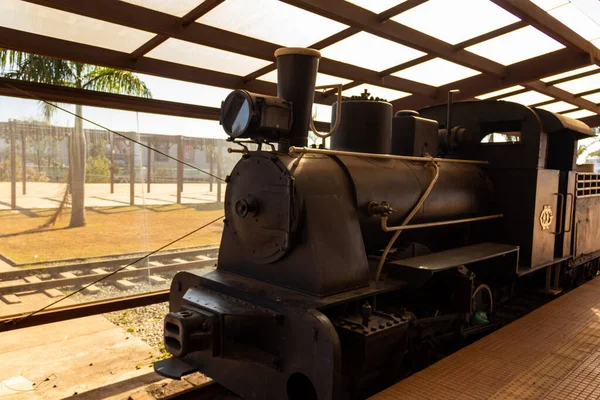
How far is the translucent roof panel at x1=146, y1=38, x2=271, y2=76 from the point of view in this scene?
477cm

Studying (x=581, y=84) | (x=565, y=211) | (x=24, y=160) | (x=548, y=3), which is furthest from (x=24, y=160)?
(x=581, y=84)

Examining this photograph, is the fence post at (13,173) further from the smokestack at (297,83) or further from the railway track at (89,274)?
the smokestack at (297,83)

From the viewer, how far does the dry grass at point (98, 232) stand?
5.42 metres

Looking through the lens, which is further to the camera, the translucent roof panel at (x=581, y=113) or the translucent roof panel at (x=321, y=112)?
the translucent roof panel at (x=581, y=113)

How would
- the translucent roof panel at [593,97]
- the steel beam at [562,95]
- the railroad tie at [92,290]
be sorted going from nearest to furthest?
the railroad tie at [92,290], the steel beam at [562,95], the translucent roof panel at [593,97]

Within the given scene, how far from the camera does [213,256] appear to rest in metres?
8.04

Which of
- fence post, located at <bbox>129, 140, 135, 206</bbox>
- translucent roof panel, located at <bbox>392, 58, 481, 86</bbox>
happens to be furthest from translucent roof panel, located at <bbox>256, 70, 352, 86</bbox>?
fence post, located at <bbox>129, 140, 135, 206</bbox>

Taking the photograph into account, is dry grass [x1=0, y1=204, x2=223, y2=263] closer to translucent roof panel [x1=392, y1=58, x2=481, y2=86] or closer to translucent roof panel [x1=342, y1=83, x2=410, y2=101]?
translucent roof panel [x1=342, y1=83, x2=410, y2=101]

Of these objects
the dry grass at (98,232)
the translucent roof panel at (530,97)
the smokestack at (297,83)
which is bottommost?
the dry grass at (98,232)

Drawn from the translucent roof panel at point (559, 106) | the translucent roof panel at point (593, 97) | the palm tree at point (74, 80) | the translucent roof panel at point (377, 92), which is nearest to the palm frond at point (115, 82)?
the palm tree at point (74, 80)

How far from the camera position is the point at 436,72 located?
6.88 meters

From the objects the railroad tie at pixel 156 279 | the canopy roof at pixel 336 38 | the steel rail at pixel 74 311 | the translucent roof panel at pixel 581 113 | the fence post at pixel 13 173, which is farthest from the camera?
the translucent roof panel at pixel 581 113

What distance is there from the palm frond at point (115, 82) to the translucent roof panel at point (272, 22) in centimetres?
226

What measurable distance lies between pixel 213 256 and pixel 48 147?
333 cm
